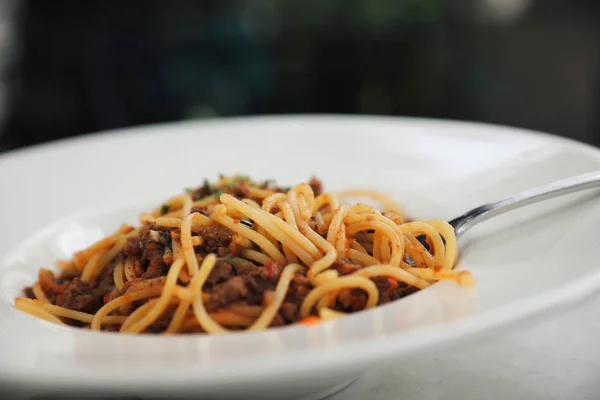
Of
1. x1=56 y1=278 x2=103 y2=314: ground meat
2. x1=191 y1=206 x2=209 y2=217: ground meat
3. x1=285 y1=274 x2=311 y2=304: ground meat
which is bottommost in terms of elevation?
x1=56 y1=278 x2=103 y2=314: ground meat

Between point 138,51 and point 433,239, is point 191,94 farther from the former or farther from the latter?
point 433,239

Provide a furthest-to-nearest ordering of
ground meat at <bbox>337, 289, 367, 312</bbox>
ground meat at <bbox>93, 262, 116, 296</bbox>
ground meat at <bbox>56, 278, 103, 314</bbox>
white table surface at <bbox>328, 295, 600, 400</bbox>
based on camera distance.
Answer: ground meat at <bbox>93, 262, 116, 296</bbox> → ground meat at <bbox>56, 278, 103, 314</bbox> → ground meat at <bbox>337, 289, 367, 312</bbox> → white table surface at <bbox>328, 295, 600, 400</bbox>

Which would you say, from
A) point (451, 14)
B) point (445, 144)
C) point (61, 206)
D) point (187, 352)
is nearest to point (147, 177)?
point (61, 206)

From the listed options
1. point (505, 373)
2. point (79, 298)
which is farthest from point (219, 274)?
point (505, 373)

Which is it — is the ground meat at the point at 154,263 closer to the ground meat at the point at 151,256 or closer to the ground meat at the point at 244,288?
the ground meat at the point at 151,256

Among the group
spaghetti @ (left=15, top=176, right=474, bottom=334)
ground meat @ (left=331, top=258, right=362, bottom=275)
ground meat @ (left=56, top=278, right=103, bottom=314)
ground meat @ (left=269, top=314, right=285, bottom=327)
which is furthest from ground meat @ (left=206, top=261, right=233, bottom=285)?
ground meat @ (left=56, top=278, right=103, bottom=314)

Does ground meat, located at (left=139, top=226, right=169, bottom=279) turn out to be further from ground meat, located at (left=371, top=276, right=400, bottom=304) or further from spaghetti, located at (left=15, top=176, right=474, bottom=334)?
ground meat, located at (left=371, top=276, right=400, bottom=304)
